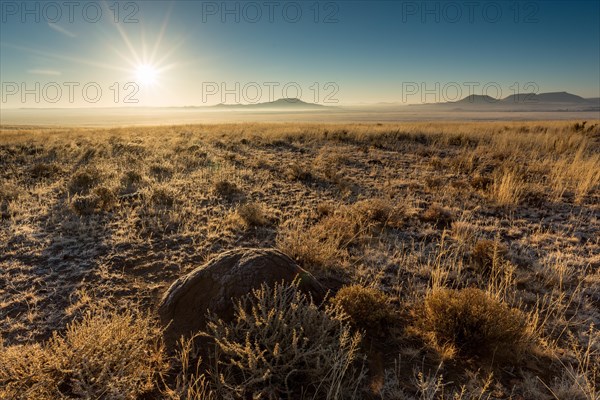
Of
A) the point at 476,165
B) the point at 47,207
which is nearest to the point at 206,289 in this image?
the point at 47,207

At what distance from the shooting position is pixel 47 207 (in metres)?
7.58

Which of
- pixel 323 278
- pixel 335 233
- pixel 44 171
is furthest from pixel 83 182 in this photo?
pixel 323 278

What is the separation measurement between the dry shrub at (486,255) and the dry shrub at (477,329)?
5.28 ft

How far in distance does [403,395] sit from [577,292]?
10.6 ft

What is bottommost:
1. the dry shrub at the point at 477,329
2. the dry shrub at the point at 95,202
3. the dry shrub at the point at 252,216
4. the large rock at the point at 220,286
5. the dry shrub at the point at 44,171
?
the dry shrub at the point at 477,329

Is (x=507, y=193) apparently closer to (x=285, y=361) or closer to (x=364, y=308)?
(x=364, y=308)

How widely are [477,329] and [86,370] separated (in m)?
3.51

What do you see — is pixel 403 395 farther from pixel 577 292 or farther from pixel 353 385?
pixel 577 292

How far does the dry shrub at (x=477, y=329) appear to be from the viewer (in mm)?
3250

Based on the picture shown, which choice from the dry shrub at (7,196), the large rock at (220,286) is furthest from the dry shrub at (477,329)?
the dry shrub at (7,196)

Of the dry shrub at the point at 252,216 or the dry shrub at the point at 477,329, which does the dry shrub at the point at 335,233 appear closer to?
the dry shrub at the point at 252,216

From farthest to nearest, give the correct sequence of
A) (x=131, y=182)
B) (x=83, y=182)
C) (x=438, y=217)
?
(x=131, y=182) → (x=83, y=182) → (x=438, y=217)

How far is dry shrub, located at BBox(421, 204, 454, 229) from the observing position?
693 cm

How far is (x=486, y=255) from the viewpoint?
5211 mm
